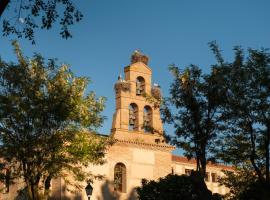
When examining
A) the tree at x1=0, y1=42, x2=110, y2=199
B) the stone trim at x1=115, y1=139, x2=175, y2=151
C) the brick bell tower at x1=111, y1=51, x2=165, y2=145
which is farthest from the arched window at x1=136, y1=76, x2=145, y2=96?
the tree at x1=0, y1=42, x2=110, y2=199

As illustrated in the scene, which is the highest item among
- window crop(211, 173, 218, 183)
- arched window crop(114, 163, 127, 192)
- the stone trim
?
the stone trim

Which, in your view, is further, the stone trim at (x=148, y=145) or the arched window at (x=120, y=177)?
the stone trim at (x=148, y=145)

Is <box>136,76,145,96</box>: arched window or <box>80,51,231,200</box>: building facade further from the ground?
<box>136,76,145,96</box>: arched window

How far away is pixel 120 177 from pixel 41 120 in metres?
17.7

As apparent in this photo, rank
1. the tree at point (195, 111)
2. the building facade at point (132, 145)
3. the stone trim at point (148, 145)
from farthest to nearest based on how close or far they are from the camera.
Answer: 1. the stone trim at point (148, 145)
2. the building facade at point (132, 145)
3. the tree at point (195, 111)

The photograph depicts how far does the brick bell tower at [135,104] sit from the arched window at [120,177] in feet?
8.16

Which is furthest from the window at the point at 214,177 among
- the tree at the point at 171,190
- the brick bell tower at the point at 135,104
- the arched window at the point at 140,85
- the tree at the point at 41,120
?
the tree at the point at 41,120

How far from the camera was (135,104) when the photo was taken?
4403cm

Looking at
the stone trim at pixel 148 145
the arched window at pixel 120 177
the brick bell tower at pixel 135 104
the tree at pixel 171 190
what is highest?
the brick bell tower at pixel 135 104

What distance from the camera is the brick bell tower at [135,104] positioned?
42.8m

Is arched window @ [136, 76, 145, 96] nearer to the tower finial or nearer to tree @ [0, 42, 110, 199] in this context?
the tower finial

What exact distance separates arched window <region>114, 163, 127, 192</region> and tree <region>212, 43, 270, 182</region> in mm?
17816

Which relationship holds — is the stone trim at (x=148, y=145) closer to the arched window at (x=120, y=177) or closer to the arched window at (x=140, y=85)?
the arched window at (x=120, y=177)

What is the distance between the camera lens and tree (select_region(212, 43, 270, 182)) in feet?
83.4
